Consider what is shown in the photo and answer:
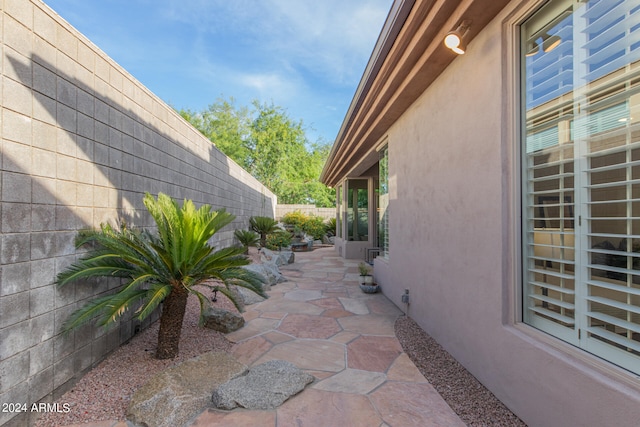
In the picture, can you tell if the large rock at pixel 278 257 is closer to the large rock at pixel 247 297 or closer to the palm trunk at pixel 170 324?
the large rock at pixel 247 297

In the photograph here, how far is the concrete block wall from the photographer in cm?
185

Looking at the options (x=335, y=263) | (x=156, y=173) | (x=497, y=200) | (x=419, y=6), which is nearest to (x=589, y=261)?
(x=497, y=200)

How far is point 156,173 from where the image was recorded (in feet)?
12.9

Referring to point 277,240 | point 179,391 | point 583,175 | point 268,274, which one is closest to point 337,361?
point 179,391

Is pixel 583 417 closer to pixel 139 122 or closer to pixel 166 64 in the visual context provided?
pixel 139 122

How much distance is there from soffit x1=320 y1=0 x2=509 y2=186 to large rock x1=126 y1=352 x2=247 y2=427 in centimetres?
341

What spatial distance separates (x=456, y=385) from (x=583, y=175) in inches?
72.9

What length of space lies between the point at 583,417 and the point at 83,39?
14.1 ft

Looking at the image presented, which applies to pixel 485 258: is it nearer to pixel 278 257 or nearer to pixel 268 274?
pixel 268 274

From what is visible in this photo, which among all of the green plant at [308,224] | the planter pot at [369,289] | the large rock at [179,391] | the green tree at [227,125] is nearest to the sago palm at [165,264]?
the large rock at [179,391]

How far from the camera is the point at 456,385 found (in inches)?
100

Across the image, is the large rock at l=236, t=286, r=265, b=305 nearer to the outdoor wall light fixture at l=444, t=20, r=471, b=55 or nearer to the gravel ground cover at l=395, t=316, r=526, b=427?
the gravel ground cover at l=395, t=316, r=526, b=427

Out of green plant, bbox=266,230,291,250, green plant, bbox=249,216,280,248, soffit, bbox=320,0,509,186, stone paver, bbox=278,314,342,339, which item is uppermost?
soffit, bbox=320,0,509,186

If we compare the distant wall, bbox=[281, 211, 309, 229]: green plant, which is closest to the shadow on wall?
bbox=[281, 211, 309, 229]: green plant
